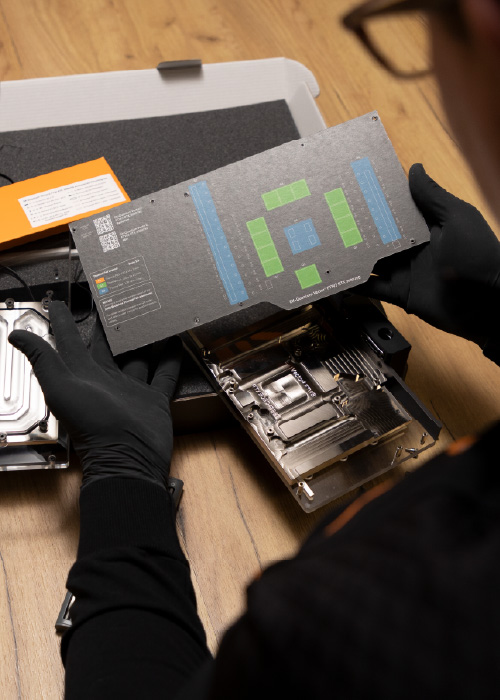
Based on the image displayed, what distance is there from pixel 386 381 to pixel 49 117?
0.89 m

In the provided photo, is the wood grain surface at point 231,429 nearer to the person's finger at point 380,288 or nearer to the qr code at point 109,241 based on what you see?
the person's finger at point 380,288

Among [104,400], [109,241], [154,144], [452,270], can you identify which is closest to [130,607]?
[104,400]

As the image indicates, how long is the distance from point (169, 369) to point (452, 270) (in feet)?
1.58

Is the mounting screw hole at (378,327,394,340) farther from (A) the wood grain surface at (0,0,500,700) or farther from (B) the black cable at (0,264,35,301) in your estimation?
(B) the black cable at (0,264,35,301)

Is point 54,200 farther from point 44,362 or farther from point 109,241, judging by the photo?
point 44,362

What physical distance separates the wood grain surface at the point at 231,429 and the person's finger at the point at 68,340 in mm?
195

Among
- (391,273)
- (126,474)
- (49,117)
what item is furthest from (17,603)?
(49,117)

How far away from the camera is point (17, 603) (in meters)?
0.96

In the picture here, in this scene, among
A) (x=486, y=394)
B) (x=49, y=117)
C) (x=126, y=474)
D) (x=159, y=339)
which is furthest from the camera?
(x=49, y=117)

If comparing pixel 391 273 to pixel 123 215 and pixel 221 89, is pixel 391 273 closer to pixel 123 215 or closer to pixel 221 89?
pixel 123 215

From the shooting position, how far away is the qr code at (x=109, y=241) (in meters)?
1.04

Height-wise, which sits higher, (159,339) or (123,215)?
(123,215)

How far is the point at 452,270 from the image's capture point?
3.43ft

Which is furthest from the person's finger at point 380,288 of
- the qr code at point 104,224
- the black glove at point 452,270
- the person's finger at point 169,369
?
Result: the qr code at point 104,224
